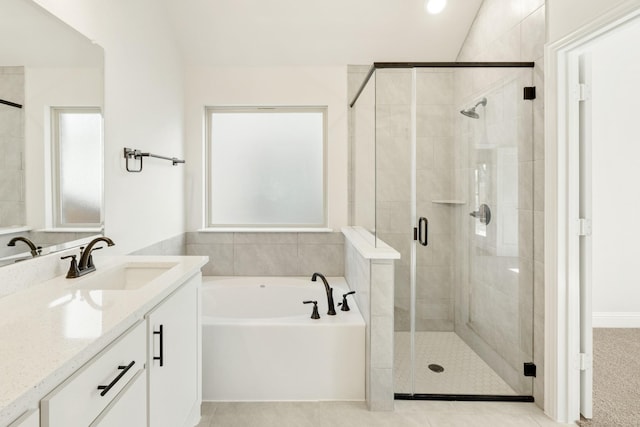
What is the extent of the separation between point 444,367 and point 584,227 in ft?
4.00

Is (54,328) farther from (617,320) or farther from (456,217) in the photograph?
(617,320)

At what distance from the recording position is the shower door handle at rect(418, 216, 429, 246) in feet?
7.98

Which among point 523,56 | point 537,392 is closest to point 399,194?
point 523,56

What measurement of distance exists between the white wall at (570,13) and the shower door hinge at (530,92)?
0.26 meters

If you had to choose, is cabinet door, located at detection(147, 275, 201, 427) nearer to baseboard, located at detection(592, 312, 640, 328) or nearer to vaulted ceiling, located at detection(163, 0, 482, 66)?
vaulted ceiling, located at detection(163, 0, 482, 66)

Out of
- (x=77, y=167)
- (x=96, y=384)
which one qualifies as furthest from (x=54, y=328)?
(x=77, y=167)

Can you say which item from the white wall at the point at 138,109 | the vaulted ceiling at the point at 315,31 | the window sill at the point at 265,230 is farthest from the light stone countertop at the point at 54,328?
the vaulted ceiling at the point at 315,31

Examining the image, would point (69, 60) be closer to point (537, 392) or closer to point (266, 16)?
point (266, 16)

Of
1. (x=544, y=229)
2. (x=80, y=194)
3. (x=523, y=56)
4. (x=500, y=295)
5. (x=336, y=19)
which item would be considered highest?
(x=336, y=19)

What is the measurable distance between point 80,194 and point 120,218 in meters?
0.45

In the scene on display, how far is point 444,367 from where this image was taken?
243 cm

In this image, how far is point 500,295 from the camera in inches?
92.7

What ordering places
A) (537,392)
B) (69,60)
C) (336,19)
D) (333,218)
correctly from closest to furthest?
(69,60) < (537,392) < (336,19) < (333,218)

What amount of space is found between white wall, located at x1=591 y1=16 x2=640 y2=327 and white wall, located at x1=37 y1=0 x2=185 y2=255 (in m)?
3.76
